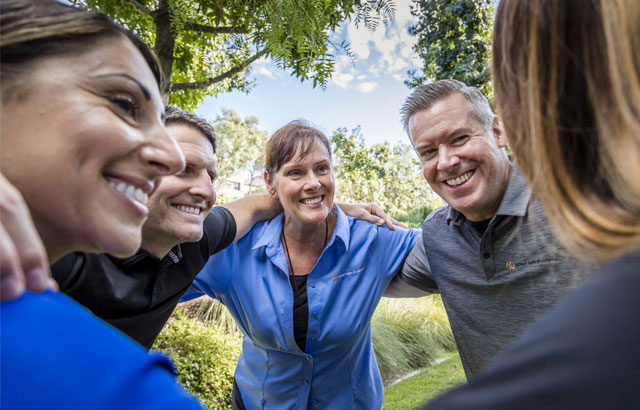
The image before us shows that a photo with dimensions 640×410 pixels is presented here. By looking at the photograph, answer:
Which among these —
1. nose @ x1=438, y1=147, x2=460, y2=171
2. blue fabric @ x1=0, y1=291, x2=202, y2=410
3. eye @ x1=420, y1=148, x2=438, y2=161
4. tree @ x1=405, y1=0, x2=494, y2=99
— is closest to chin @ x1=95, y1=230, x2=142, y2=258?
blue fabric @ x1=0, y1=291, x2=202, y2=410

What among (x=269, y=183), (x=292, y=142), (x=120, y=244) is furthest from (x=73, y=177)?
(x=269, y=183)

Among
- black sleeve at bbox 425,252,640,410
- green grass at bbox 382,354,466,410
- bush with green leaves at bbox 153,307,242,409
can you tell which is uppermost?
black sleeve at bbox 425,252,640,410

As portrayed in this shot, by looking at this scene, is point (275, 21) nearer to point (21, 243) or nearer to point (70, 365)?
point (21, 243)

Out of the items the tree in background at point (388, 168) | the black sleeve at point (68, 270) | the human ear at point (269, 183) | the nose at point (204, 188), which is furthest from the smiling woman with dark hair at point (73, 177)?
the tree in background at point (388, 168)

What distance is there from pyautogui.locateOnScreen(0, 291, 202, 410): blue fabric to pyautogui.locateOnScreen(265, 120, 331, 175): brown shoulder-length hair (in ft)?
8.70

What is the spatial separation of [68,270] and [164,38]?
2315 mm

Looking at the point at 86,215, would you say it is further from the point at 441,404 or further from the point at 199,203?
the point at 199,203

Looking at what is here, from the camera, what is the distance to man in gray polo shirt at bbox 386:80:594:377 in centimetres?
203

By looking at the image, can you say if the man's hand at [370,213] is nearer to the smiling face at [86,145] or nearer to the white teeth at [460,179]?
the white teeth at [460,179]

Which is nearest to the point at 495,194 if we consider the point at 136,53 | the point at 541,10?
the point at 541,10

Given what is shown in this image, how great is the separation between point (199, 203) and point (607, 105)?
87.9 inches

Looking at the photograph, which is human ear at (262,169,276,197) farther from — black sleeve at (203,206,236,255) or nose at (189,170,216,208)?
nose at (189,170,216,208)

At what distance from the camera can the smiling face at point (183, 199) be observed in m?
2.15

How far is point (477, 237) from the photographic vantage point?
7.56 feet
